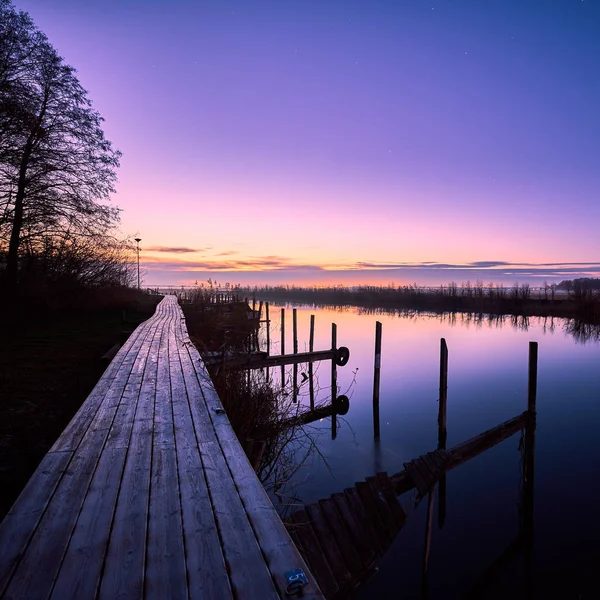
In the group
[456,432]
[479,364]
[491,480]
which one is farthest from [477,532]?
[479,364]

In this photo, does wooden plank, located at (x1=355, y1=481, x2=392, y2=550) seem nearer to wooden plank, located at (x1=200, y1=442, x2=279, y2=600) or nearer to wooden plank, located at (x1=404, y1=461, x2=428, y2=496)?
wooden plank, located at (x1=404, y1=461, x2=428, y2=496)

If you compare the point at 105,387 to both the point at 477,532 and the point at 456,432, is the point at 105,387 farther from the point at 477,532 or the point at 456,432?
the point at 456,432

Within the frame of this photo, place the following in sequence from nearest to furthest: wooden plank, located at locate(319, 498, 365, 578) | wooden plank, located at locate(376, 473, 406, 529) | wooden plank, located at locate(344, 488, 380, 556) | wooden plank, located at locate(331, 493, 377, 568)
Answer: wooden plank, located at locate(319, 498, 365, 578) → wooden plank, located at locate(331, 493, 377, 568) → wooden plank, located at locate(344, 488, 380, 556) → wooden plank, located at locate(376, 473, 406, 529)

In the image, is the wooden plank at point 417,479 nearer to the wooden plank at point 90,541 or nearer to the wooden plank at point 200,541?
the wooden plank at point 200,541

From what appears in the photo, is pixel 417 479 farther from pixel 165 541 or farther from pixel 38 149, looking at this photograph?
pixel 38 149

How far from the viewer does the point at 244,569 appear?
185 centimetres

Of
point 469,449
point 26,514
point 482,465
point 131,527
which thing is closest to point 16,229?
point 26,514

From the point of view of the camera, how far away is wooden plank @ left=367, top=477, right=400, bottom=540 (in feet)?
14.0

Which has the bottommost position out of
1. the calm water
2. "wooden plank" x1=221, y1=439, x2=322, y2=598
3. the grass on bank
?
the calm water

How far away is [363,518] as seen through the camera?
425cm

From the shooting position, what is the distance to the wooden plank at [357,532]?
12.8 feet

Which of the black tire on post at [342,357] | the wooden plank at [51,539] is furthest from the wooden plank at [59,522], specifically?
the black tire on post at [342,357]

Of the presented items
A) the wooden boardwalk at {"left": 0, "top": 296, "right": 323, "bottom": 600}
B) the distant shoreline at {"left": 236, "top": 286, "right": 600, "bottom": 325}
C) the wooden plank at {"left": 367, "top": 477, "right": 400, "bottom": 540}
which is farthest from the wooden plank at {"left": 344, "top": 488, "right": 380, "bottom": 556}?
the distant shoreline at {"left": 236, "top": 286, "right": 600, "bottom": 325}

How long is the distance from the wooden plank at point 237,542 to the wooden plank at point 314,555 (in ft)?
3.09
